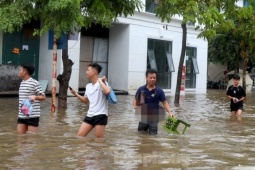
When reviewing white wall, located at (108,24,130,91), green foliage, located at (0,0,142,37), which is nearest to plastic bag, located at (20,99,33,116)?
green foliage, located at (0,0,142,37)

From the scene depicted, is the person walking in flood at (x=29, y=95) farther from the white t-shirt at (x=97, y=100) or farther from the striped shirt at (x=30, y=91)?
the white t-shirt at (x=97, y=100)

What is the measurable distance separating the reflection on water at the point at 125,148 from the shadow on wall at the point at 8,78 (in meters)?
A: 9.22

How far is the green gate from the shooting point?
74.9 feet

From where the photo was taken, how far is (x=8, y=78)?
22172 millimetres

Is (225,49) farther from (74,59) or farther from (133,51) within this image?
(74,59)

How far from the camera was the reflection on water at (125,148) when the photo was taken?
7.09m

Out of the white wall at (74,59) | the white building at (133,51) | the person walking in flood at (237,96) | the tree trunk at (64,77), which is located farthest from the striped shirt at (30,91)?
the white building at (133,51)

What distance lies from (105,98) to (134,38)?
730 inches

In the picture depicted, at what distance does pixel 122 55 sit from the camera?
88.3 feet

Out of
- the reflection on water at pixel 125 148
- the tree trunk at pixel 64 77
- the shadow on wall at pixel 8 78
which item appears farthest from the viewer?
the shadow on wall at pixel 8 78

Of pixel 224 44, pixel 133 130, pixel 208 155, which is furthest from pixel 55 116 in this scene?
pixel 224 44

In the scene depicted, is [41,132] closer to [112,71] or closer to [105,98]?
[105,98]

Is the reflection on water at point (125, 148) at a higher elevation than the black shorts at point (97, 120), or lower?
lower

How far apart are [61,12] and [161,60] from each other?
53.9ft
